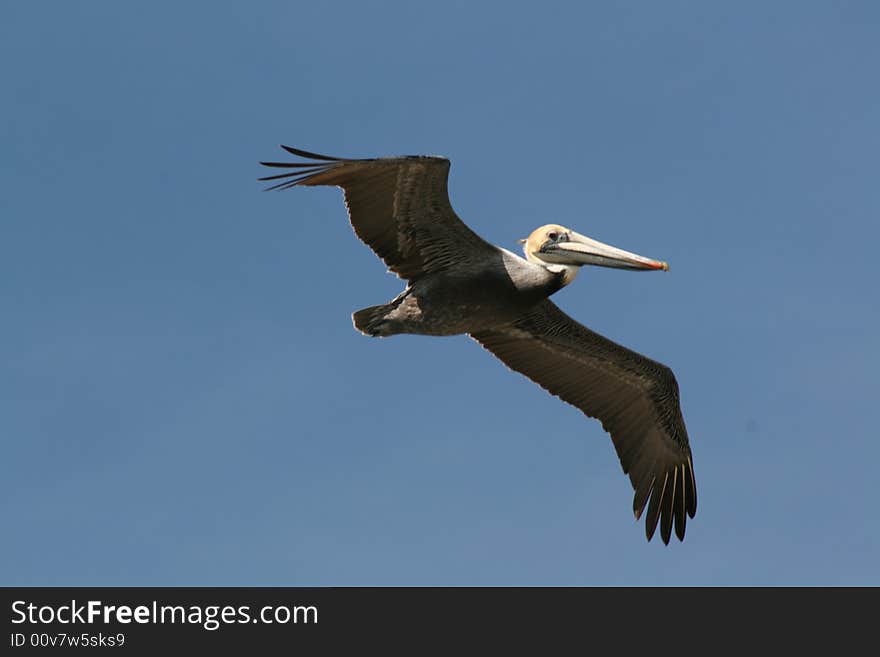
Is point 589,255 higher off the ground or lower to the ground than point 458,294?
higher

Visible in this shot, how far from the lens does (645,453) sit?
53.6 feet

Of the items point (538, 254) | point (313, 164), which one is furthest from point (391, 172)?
point (538, 254)

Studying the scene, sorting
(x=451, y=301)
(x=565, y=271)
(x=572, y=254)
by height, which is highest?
(x=572, y=254)

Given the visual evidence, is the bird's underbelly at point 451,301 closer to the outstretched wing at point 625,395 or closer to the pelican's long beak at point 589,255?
the pelican's long beak at point 589,255

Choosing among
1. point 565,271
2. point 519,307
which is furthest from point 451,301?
point 565,271

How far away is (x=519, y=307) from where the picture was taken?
1413cm

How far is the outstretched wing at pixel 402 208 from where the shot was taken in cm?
1285

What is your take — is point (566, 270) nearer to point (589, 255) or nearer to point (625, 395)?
point (589, 255)

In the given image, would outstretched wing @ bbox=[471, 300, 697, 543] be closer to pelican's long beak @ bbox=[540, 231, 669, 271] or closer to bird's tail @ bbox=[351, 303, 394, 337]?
pelican's long beak @ bbox=[540, 231, 669, 271]

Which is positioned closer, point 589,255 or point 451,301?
point 451,301

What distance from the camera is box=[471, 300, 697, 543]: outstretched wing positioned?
51.9 feet

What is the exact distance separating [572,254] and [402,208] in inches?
83.5

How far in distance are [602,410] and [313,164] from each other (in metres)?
5.80
